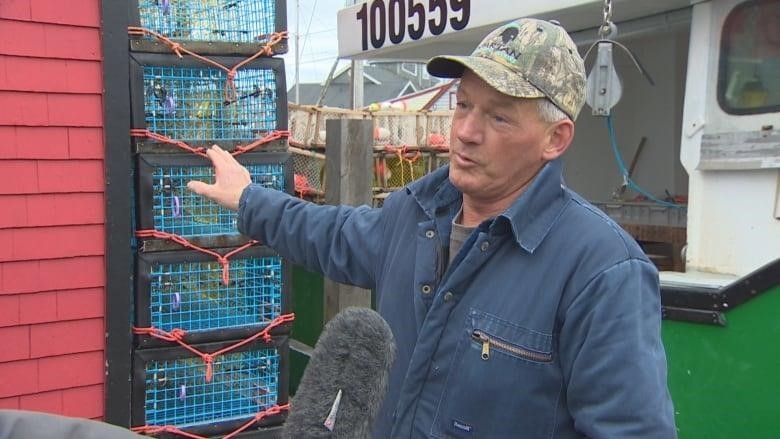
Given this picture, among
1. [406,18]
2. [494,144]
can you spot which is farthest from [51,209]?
[494,144]

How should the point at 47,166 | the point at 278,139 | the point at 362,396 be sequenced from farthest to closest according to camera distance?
1. the point at 278,139
2. the point at 47,166
3. the point at 362,396

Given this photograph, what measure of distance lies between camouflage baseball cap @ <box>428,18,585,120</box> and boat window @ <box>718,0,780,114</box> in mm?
2466

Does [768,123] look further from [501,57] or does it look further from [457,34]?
[501,57]

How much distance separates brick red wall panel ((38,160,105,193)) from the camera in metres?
4.06

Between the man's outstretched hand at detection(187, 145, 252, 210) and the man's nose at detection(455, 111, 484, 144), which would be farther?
the man's outstretched hand at detection(187, 145, 252, 210)

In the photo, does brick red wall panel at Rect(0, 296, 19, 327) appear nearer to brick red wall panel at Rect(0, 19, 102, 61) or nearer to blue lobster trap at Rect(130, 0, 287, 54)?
brick red wall panel at Rect(0, 19, 102, 61)

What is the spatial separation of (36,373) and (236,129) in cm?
165

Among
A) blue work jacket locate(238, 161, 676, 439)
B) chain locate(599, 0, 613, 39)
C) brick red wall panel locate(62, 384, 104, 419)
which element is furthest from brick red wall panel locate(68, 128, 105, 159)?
blue work jacket locate(238, 161, 676, 439)

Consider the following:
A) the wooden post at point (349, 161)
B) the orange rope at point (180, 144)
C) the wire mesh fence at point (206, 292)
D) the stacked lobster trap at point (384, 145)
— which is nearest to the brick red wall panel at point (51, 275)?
the wire mesh fence at point (206, 292)

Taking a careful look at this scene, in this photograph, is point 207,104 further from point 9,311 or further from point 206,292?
point 9,311

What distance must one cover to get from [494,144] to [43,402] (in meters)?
3.36

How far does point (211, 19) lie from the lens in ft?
14.1

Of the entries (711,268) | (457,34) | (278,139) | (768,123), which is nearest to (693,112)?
(768,123)

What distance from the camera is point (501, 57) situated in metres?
1.77
